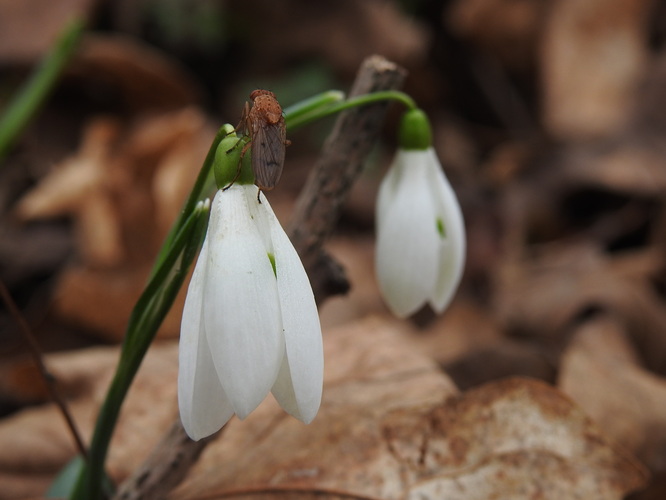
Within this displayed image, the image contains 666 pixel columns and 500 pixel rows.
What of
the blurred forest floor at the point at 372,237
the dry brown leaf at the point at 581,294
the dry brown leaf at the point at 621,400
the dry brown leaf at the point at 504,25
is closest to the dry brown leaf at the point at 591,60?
the blurred forest floor at the point at 372,237

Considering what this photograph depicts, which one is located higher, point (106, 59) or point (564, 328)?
point (106, 59)

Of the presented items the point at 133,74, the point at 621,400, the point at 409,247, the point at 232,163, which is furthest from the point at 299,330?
the point at 133,74

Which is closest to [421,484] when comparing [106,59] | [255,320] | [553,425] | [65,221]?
[553,425]

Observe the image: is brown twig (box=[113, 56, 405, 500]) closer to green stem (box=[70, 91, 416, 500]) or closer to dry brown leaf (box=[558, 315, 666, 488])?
green stem (box=[70, 91, 416, 500])

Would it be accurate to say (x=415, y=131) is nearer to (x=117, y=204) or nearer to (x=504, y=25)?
(x=117, y=204)

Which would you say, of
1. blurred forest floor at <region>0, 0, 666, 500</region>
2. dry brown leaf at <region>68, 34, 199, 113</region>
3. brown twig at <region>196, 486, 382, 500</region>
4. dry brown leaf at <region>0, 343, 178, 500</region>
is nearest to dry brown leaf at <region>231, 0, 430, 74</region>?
blurred forest floor at <region>0, 0, 666, 500</region>

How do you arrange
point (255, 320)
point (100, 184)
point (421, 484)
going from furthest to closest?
point (100, 184) → point (421, 484) → point (255, 320)

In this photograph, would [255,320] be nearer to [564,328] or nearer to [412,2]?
[564,328]

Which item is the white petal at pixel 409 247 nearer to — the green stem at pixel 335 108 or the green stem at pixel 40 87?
the green stem at pixel 335 108
